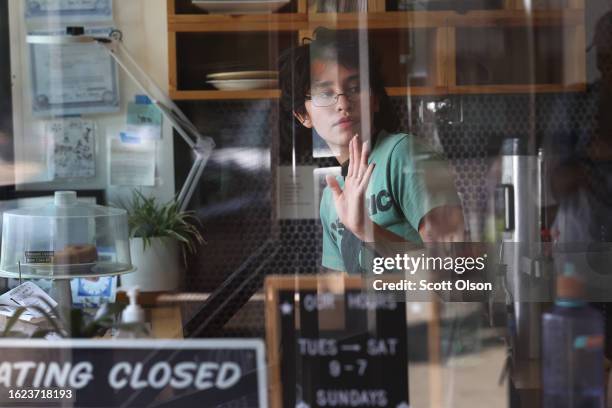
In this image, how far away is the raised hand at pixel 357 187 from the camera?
1593 millimetres

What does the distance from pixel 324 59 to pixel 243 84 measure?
0.62ft

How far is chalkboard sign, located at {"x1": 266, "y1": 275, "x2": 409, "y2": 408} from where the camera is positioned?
5.36ft

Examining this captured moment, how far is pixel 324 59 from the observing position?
5.22 feet

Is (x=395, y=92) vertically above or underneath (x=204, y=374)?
above

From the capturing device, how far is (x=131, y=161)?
63.1 inches

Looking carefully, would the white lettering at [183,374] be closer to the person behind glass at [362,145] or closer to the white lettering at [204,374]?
the white lettering at [204,374]

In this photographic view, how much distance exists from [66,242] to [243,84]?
534mm

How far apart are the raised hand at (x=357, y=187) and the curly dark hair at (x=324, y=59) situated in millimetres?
65

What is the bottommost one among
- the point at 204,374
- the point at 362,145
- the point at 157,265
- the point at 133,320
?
the point at 204,374

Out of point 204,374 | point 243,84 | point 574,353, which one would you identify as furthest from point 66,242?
point 574,353

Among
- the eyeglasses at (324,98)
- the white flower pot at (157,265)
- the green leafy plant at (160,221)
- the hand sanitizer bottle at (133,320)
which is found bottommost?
the hand sanitizer bottle at (133,320)

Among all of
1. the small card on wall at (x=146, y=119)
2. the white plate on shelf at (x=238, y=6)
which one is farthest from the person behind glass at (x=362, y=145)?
the small card on wall at (x=146, y=119)

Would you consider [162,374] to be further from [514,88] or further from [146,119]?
[514,88]

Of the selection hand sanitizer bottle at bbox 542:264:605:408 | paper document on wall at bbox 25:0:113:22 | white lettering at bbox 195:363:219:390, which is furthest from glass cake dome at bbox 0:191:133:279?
hand sanitizer bottle at bbox 542:264:605:408
